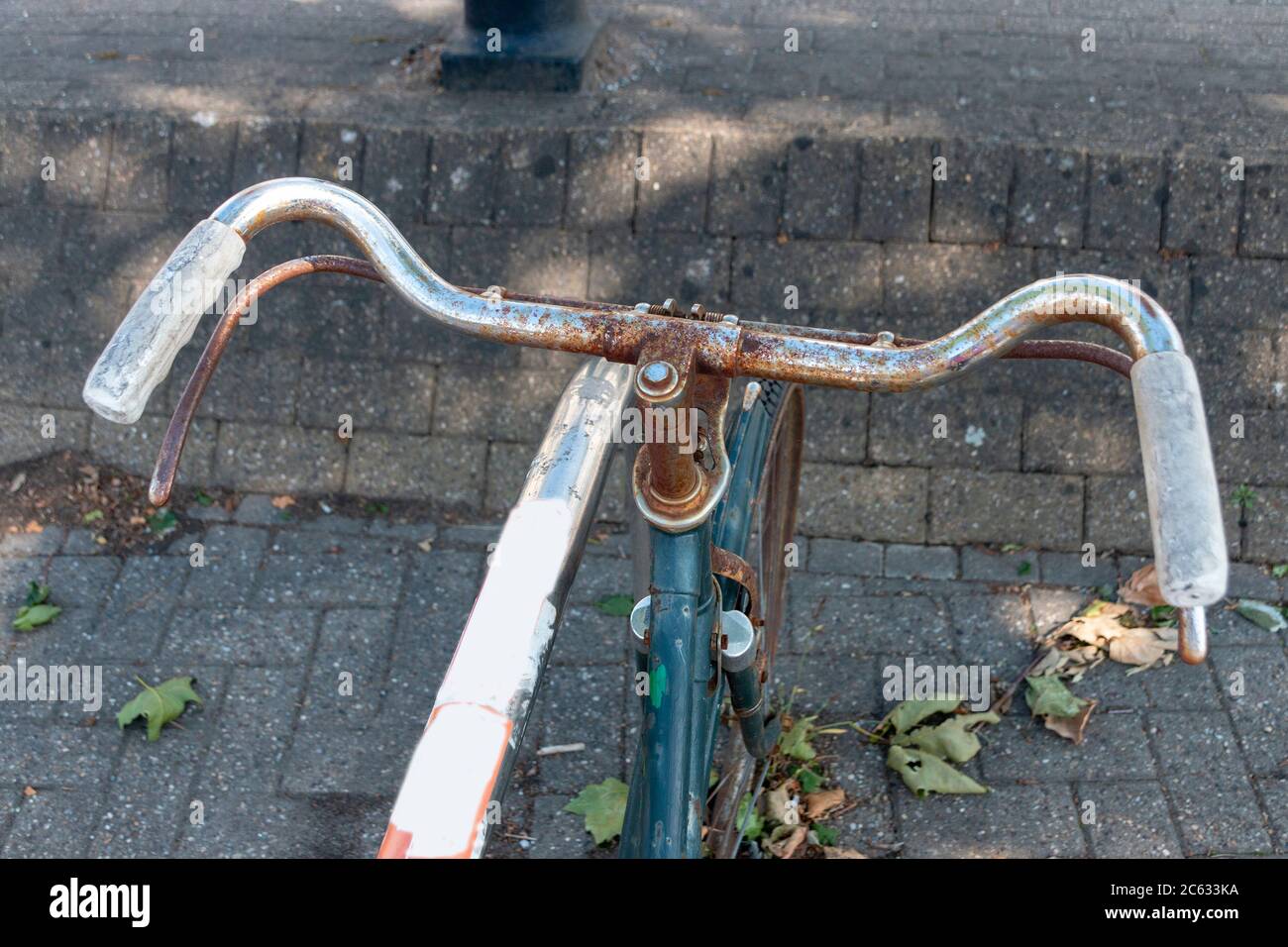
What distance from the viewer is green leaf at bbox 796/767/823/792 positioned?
2795 mm

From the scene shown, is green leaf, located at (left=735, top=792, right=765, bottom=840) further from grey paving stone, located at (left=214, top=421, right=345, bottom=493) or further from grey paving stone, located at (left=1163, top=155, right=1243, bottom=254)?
grey paving stone, located at (left=1163, top=155, right=1243, bottom=254)

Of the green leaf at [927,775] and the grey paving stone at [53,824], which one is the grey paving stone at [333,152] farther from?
the green leaf at [927,775]

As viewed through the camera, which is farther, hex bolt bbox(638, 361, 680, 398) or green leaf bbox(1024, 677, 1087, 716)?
green leaf bbox(1024, 677, 1087, 716)

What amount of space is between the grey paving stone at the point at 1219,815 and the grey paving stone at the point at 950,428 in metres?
1.04

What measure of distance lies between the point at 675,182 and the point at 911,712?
1644mm

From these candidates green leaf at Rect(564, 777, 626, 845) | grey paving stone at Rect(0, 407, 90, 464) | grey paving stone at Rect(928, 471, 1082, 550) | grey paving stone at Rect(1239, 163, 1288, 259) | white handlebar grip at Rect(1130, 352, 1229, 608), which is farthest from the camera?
grey paving stone at Rect(0, 407, 90, 464)

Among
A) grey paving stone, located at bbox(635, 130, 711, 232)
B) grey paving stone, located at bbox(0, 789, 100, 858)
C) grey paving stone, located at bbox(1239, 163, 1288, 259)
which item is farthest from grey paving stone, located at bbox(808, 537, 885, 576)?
grey paving stone, located at bbox(0, 789, 100, 858)

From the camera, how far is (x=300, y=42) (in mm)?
4156

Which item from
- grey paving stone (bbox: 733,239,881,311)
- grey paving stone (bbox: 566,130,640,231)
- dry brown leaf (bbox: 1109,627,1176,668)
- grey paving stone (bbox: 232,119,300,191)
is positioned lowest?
dry brown leaf (bbox: 1109,627,1176,668)

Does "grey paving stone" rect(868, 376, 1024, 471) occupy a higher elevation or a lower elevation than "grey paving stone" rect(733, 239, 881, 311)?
lower

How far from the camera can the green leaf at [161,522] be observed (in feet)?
11.5

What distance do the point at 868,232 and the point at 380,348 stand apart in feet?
4.85

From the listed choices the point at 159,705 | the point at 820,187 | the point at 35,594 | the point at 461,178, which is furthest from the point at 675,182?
the point at 35,594

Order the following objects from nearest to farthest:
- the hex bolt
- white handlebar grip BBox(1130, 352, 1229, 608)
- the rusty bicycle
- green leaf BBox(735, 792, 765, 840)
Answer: white handlebar grip BBox(1130, 352, 1229, 608) → the rusty bicycle → the hex bolt → green leaf BBox(735, 792, 765, 840)
